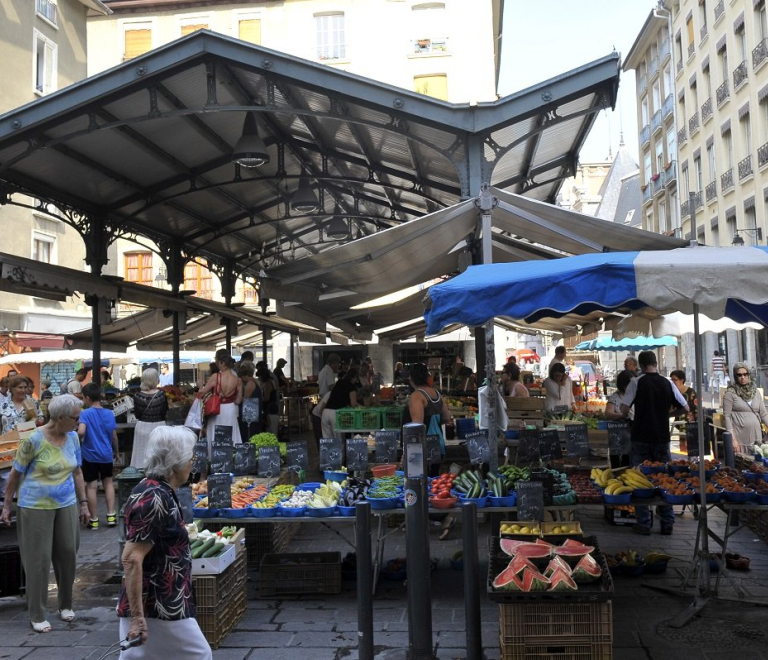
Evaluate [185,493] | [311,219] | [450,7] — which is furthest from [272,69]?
[450,7]

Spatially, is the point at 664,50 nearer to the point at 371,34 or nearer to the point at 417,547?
the point at 371,34

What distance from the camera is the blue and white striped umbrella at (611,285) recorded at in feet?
15.3

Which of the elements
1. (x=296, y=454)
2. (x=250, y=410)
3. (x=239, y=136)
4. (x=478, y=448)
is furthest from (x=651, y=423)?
(x=239, y=136)

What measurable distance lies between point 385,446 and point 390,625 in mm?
2161

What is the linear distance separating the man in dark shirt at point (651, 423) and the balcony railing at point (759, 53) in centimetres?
2147

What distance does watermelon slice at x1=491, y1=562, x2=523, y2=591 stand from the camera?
4312 mm

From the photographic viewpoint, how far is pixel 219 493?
5.95 meters

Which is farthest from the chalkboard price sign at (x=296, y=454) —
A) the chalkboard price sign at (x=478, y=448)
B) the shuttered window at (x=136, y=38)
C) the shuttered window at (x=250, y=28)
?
the shuttered window at (x=136, y=38)

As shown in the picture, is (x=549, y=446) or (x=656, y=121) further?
(x=656, y=121)

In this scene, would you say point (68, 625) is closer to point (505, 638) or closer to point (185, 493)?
point (185, 493)

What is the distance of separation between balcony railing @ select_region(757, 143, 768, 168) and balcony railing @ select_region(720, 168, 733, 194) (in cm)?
286

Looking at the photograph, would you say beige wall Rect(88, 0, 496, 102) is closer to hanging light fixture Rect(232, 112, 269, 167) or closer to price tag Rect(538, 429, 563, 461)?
hanging light fixture Rect(232, 112, 269, 167)

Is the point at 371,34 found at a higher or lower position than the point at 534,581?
higher

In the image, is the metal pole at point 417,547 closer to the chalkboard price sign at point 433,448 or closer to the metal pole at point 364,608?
the metal pole at point 364,608
